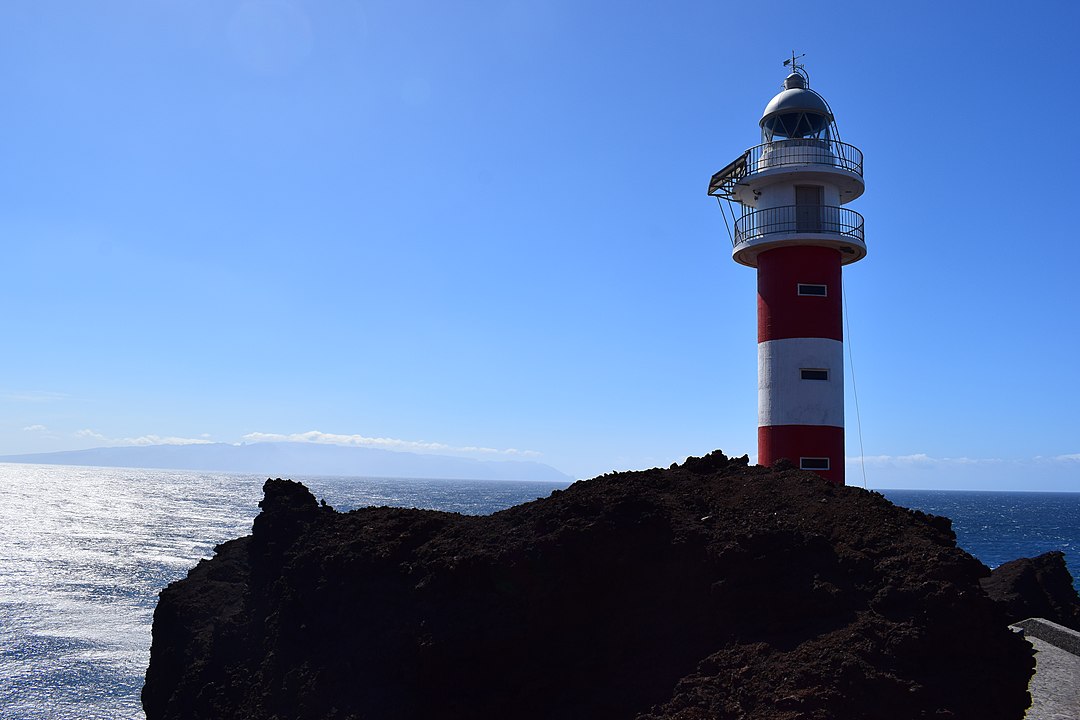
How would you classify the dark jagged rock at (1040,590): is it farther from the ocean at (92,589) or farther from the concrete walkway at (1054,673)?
the ocean at (92,589)

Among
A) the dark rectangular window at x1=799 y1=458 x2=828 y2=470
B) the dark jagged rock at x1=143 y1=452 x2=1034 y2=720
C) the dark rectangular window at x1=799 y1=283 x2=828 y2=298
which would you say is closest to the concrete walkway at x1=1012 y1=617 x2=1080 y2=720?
the dark jagged rock at x1=143 y1=452 x2=1034 y2=720

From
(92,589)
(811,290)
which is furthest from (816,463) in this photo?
(92,589)

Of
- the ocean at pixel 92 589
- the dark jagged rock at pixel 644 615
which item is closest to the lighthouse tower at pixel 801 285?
the dark jagged rock at pixel 644 615

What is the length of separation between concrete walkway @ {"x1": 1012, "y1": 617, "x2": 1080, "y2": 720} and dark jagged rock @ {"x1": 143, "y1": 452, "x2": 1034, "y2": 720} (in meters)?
3.07

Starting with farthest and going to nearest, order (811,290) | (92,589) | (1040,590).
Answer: (92,589) → (1040,590) → (811,290)

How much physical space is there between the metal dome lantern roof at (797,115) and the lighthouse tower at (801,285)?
0.37ft

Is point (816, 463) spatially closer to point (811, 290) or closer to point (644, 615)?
point (811, 290)

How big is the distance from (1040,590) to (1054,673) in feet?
34.3

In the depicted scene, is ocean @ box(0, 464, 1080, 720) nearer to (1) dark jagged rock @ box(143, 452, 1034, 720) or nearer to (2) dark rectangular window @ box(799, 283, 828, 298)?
(1) dark jagged rock @ box(143, 452, 1034, 720)

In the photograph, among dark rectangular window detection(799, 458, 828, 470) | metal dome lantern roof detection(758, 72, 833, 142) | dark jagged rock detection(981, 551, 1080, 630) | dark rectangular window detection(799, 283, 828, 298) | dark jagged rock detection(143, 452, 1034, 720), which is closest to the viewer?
dark jagged rock detection(143, 452, 1034, 720)

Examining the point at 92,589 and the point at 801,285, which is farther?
the point at 92,589

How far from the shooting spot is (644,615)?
734cm

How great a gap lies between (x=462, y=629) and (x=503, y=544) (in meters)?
0.97

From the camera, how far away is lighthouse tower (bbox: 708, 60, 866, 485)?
16.0 m
